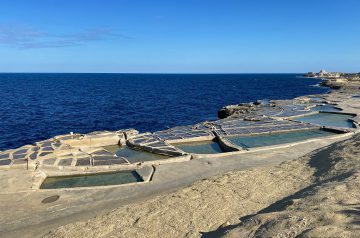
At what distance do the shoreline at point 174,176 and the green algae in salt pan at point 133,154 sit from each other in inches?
142

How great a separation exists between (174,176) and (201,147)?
10.5 meters

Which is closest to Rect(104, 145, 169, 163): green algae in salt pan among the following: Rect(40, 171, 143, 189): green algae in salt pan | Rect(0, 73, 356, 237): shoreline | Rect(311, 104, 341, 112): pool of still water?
Rect(0, 73, 356, 237): shoreline

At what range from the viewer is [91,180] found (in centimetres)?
2239

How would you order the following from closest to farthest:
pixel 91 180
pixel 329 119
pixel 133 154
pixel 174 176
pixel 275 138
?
pixel 174 176 → pixel 91 180 → pixel 133 154 → pixel 275 138 → pixel 329 119

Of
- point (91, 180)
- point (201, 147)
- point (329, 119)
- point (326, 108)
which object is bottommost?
point (91, 180)

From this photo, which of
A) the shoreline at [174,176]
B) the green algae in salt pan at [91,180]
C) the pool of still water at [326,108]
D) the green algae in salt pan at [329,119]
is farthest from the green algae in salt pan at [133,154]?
the pool of still water at [326,108]

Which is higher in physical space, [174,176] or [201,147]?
[174,176]

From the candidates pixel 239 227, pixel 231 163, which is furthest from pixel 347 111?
pixel 239 227

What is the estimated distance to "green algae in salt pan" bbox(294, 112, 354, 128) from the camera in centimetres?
4169

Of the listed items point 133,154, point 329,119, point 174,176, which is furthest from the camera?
point 329,119

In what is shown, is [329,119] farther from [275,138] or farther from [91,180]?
[91,180]

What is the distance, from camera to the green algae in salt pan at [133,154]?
27564mm

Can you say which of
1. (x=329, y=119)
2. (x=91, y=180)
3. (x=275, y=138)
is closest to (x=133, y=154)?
(x=91, y=180)

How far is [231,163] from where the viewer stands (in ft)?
79.3
